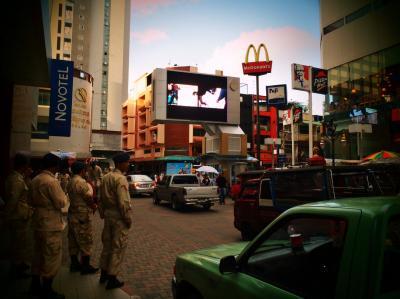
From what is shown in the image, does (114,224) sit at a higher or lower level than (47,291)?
higher

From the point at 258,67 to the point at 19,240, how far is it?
24.8m

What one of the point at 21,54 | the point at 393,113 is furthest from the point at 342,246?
the point at 393,113

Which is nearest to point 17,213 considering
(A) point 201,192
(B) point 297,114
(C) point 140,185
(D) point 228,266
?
(D) point 228,266

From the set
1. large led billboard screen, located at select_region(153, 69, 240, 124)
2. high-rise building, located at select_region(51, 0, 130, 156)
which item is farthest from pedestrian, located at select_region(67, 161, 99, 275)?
high-rise building, located at select_region(51, 0, 130, 156)

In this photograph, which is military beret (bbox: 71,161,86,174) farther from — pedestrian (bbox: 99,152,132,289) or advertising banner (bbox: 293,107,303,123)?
advertising banner (bbox: 293,107,303,123)

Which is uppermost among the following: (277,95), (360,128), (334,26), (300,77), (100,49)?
(100,49)

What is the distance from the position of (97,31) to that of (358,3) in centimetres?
5868

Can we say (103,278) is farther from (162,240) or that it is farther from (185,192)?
(185,192)

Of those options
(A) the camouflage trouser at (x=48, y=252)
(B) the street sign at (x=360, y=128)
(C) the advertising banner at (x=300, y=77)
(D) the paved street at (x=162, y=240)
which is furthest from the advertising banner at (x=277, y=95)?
(A) the camouflage trouser at (x=48, y=252)

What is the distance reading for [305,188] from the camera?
24.1 feet

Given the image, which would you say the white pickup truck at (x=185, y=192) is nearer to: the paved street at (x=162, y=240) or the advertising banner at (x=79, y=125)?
the paved street at (x=162, y=240)

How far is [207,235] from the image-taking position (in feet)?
34.1

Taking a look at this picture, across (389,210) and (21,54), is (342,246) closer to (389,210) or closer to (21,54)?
(389,210)

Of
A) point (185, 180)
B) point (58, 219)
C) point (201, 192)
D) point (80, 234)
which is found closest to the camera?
point (58, 219)
